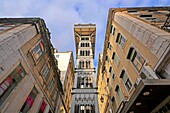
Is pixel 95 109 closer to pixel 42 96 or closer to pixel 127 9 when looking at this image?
pixel 42 96

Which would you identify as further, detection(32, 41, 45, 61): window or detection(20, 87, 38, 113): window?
detection(32, 41, 45, 61): window

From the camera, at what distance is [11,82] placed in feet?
41.1

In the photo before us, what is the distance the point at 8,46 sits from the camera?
492 inches

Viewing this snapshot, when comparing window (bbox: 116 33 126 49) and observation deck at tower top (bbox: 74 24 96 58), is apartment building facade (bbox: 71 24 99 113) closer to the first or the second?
observation deck at tower top (bbox: 74 24 96 58)

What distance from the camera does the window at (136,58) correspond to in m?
13.7

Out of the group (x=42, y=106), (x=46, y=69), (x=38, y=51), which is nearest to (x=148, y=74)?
(x=42, y=106)

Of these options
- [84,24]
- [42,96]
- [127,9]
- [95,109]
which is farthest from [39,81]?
[84,24]

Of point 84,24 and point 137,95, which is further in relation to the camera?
point 84,24

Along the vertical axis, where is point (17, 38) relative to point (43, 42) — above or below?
below

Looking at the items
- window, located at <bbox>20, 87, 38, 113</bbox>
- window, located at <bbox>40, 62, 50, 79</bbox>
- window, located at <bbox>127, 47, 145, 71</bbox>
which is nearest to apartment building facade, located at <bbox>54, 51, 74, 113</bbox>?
window, located at <bbox>40, 62, 50, 79</bbox>

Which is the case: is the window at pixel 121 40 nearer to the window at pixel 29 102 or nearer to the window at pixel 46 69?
the window at pixel 46 69

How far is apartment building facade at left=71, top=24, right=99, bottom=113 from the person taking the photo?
955 inches

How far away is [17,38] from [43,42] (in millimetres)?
6470

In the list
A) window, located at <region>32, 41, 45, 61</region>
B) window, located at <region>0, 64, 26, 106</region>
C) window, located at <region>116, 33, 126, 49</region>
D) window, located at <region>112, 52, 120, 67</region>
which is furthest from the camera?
window, located at <region>112, 52, 120, 67</region>
